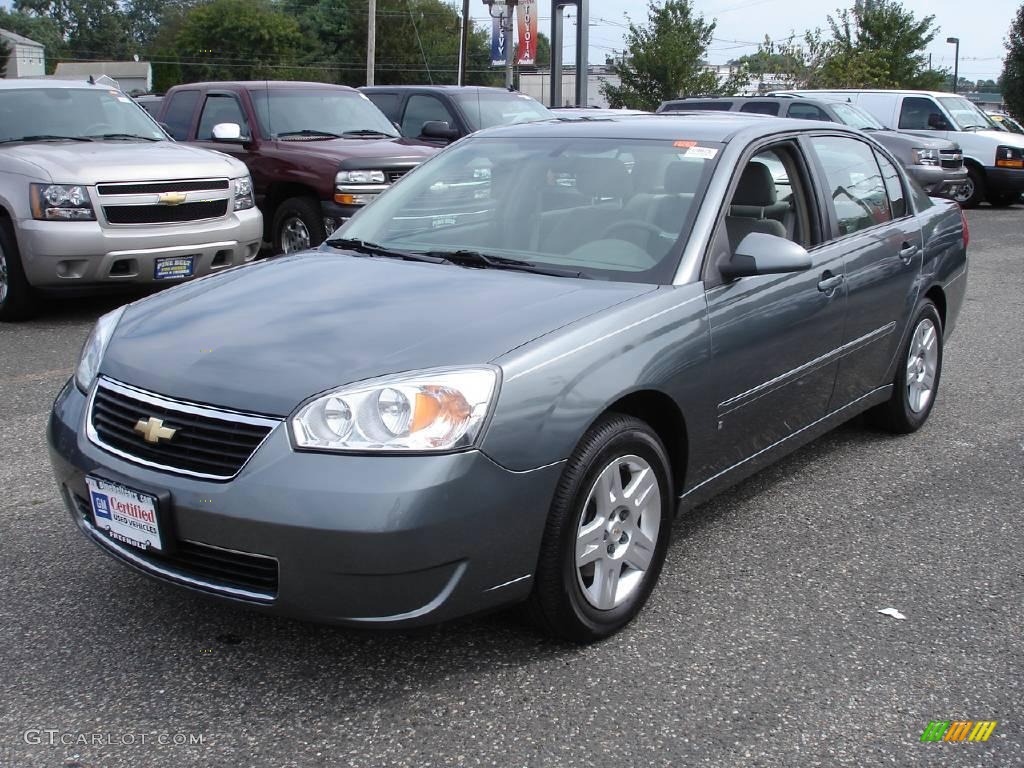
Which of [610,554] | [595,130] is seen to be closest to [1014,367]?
[595,130]

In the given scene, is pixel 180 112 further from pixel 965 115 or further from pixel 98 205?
pixel 965 115

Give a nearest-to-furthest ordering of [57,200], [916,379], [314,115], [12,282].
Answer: [916,379]
[57,200]
[12,282]
[314,115]

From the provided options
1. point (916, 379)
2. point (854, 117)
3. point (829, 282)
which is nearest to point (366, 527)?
point (829, 282)

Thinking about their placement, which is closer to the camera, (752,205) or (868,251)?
(752,205)

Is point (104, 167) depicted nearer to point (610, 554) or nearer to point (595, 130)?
point (595, 130)

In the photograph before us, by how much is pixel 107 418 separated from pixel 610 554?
60.2 inches

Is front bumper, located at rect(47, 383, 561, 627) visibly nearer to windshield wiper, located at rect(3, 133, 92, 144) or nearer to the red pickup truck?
windshield wiper, located at rect(3, 133, 92, 144)

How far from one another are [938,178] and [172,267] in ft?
38.6

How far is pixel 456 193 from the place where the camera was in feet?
14.6

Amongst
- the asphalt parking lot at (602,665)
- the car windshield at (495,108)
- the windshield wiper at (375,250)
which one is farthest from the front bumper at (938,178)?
the windshield wiper at (375,250)

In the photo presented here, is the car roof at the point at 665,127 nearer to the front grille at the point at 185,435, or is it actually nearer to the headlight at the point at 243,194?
the front grille at the point at 185,435

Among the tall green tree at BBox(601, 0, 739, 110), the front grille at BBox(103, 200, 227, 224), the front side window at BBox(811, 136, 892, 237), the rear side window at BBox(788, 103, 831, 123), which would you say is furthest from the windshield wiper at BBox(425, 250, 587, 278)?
the tall green tree at BBox(601, 0, 739, 110)

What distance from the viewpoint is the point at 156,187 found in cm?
804

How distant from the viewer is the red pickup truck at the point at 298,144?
968 centimetres
